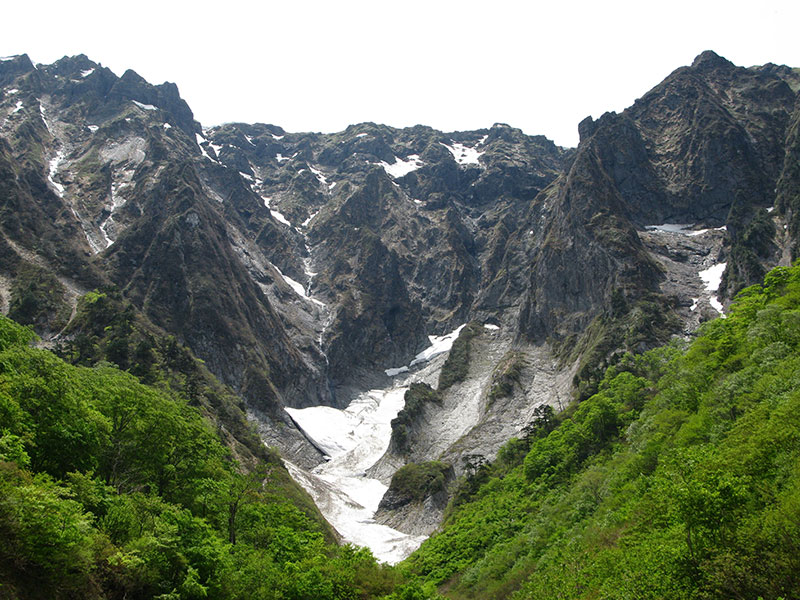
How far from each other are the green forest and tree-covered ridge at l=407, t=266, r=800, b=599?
10 cm

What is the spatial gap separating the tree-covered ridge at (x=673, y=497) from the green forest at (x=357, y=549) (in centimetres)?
10

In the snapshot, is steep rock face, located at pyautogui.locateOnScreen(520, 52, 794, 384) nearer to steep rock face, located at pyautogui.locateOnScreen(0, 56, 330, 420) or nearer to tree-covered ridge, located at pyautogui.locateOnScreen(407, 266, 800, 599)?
tree-covered ridge, located at pyautogui.locateOnScreen(407, 266, 800, 599)

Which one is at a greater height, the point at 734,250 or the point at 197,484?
the point at 734,250

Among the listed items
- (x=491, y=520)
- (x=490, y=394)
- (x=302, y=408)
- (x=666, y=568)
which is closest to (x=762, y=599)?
(x=666, y=568)

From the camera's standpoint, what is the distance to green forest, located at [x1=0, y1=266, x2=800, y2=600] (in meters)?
16.6

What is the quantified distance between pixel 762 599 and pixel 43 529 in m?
21.7

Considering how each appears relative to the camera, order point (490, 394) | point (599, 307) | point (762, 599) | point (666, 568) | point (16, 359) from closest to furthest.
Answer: point (762, 599) → point (666, 568) → point (16, 359) → point (490, 394) → point (599, 307)

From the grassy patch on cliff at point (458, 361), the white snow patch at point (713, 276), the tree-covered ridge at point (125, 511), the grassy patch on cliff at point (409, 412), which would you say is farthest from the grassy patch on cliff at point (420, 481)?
the white snow patch at point (713, 276)

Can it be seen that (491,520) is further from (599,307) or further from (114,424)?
(599,307)

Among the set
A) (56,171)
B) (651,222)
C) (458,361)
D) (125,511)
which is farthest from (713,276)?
(56,171)

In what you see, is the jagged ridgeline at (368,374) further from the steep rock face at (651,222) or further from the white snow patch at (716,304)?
the white snow patch at (716,304)

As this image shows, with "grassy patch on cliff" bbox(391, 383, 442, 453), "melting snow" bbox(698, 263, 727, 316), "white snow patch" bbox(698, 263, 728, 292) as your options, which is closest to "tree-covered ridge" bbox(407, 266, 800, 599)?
"grassy patch on cliff" bbox(391, 383, 442, 453)

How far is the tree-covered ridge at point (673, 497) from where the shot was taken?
1733 centimetres

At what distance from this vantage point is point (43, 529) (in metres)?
16.1
